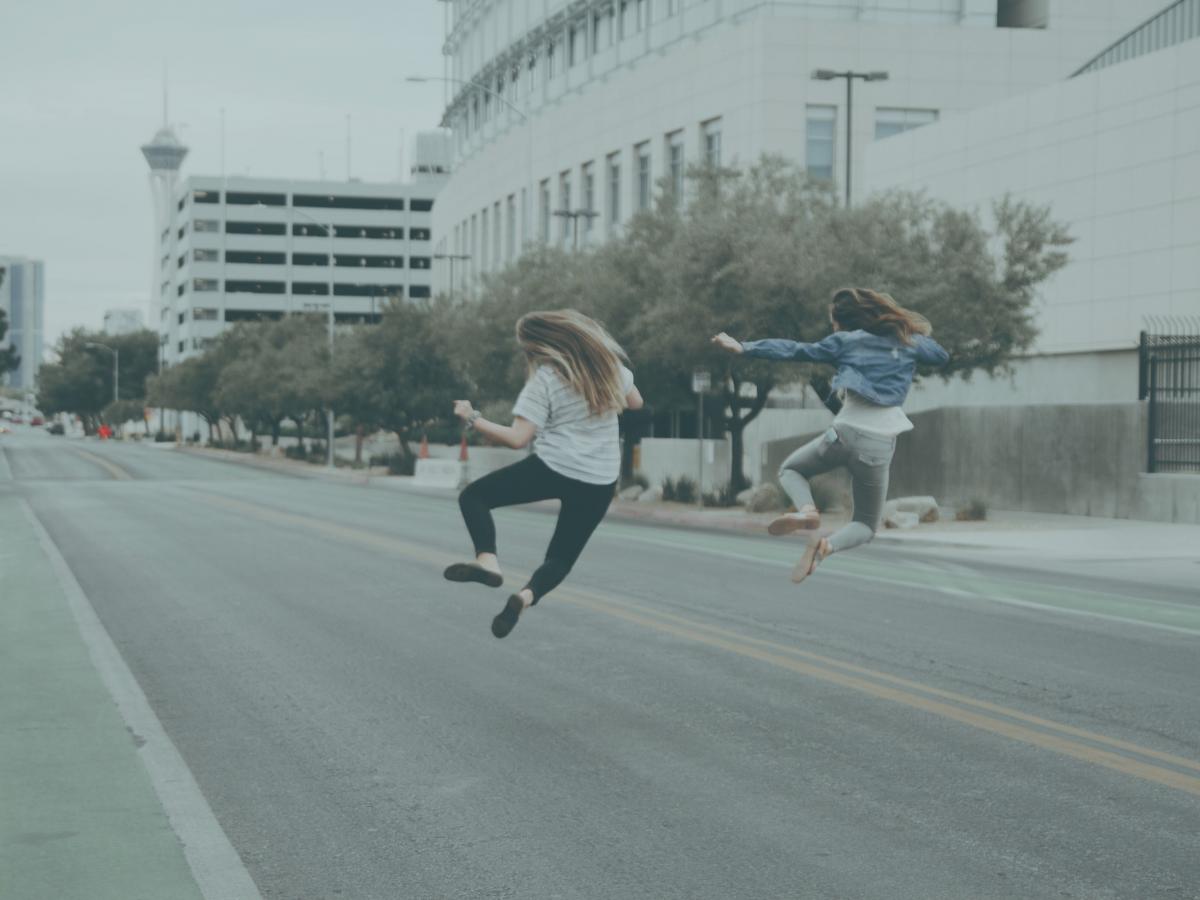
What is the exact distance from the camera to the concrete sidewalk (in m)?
6.12

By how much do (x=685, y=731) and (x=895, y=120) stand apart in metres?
48.3

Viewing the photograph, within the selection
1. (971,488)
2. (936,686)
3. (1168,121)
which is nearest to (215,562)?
(936,686)

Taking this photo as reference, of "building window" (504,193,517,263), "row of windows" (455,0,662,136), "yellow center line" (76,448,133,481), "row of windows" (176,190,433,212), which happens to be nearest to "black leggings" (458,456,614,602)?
"yellow center line" (76,448,133,481)

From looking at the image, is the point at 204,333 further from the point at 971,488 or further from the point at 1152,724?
the point at 1152,724

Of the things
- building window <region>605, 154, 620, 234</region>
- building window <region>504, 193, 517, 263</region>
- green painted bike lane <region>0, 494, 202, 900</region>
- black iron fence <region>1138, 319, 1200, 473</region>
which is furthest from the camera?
building window <region>504, 193, 517, 263</region>

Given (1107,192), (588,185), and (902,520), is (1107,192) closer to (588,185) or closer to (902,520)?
(902,520)

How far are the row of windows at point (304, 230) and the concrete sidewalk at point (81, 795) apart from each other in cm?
14544

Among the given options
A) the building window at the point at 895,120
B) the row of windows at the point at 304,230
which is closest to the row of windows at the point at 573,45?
the building window at the point at 895,120

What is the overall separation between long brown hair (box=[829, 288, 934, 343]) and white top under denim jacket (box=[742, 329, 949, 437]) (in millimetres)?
40

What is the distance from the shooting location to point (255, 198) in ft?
512

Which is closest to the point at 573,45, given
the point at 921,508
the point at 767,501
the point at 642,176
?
the point at 642,176

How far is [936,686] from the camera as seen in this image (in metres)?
10.5

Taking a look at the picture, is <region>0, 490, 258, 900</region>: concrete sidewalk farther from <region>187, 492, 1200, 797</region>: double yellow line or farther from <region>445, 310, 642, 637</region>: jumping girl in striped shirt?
<region>187, 492, 1200, 797</region>: double yellow line

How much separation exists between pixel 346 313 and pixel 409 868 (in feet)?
488
